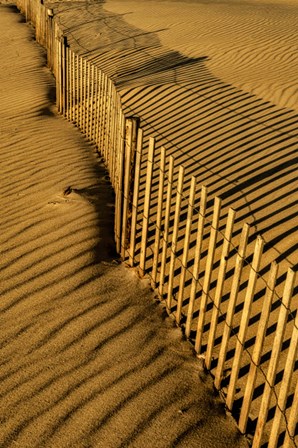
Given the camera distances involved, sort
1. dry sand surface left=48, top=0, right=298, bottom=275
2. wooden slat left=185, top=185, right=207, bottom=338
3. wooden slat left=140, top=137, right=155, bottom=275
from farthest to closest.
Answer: dry sand surface left=48, top=0, right=298, bottom=275
wooden slat left=140, top=137, right=155, bottom=275
wooden slat left=185, top=185, right=207, bottom=338

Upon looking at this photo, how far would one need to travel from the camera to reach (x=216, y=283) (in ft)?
16.2

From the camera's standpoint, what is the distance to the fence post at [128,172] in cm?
495

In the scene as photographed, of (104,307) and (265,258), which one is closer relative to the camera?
(104,307)

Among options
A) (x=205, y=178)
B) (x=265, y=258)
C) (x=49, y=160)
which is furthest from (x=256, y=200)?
(x=49, y=160)

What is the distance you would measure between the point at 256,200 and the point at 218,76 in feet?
20.6

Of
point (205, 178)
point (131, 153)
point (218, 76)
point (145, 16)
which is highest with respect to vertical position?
point (131, 153)

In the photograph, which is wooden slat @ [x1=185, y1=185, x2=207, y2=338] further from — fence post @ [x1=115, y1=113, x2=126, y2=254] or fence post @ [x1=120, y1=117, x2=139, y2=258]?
fence post @ [x1=115, y1=113, x2=126, y2=254]

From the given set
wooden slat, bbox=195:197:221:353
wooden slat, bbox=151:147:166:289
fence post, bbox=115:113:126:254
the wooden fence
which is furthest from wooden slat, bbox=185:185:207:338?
fence post, bbox=115:113:126:254

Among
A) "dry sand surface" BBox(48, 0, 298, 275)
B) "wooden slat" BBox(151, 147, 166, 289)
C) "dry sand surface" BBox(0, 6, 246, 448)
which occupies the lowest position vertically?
"dry sand surface" BBox(48, 0, 298, 275)

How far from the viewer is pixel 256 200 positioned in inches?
244

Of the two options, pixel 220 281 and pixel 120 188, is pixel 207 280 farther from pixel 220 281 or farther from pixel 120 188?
pixel 120 188

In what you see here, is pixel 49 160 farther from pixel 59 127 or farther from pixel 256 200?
pixel 256 200

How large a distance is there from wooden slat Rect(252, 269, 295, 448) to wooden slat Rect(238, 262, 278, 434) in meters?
0.10

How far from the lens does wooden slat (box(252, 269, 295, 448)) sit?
122 inches
